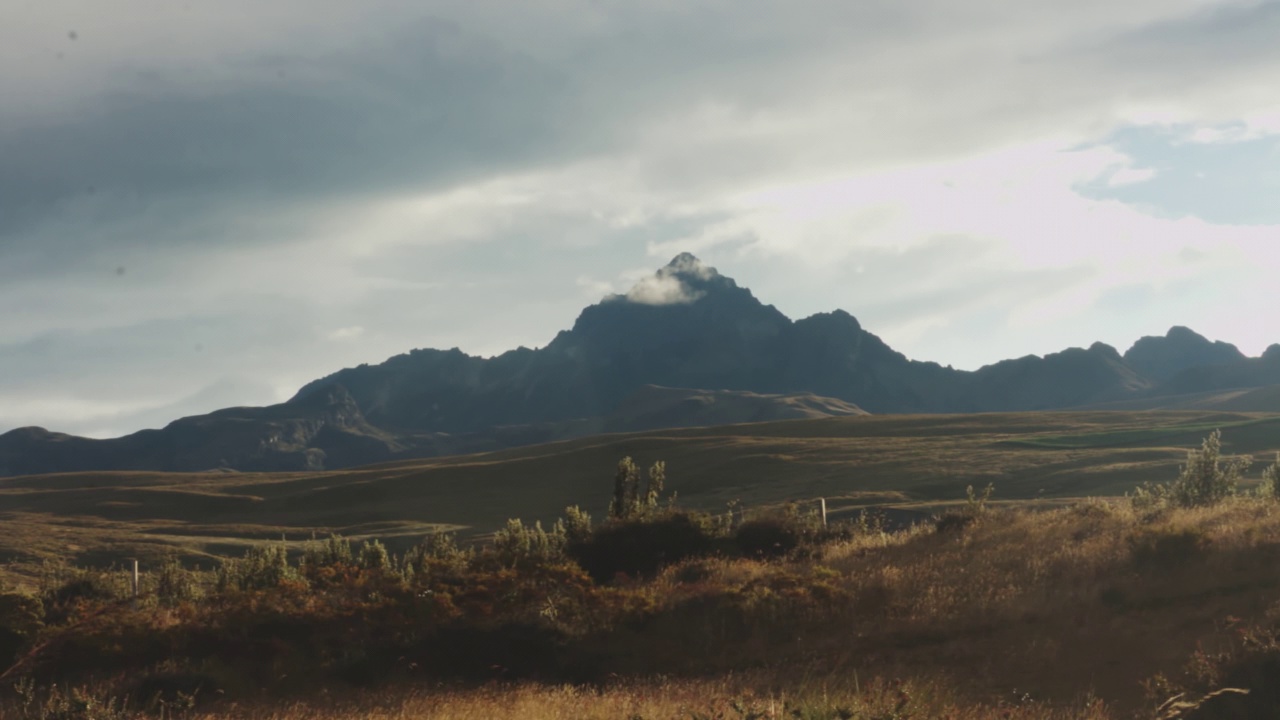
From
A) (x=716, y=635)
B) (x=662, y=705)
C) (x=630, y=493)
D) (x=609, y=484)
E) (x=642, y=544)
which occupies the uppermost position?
(x=630, y=493)

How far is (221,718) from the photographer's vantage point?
34.7 feet

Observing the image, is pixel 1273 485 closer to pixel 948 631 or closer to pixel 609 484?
pixel 948 631

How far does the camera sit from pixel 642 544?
21188mm

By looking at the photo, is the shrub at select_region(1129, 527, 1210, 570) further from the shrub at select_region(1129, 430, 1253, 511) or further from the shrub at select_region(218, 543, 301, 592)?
the shrub at select_region(218, 543, 301, 592)

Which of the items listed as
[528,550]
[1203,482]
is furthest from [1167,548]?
[528,550]

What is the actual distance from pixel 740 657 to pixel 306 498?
317 feet

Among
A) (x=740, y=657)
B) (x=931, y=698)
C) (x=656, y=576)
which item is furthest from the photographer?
(x=656, y=576)

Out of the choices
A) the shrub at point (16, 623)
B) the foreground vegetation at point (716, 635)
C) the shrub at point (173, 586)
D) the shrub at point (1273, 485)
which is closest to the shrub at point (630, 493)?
the foreground vegetation at point (716, 635)

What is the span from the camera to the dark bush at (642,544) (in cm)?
2062

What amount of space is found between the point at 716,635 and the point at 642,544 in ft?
20.5

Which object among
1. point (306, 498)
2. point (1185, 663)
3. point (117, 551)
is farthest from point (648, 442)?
point (1185, 663)

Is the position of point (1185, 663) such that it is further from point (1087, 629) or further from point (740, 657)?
point (740, 657)

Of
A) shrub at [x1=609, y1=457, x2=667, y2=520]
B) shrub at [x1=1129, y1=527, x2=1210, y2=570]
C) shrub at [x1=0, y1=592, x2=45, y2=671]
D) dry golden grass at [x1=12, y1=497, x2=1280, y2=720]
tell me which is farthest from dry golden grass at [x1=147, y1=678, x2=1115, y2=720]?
shrub at [x1=609, y1=457, x2=667, y2=520]

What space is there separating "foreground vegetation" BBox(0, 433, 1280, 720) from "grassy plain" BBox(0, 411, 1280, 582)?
120ft
